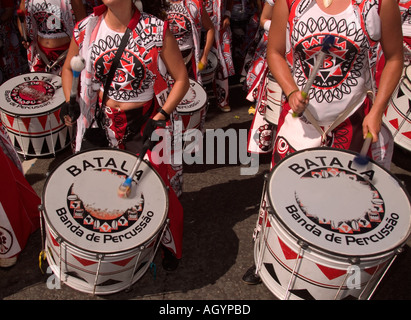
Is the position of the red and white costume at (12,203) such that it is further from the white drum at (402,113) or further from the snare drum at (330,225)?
the white drum at (402,113)

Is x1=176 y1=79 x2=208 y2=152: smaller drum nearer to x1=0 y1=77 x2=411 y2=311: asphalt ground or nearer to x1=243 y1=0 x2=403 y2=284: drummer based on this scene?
x1=0 y1=77 x2=411 y2=311: asphalt ground

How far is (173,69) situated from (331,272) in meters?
1.43

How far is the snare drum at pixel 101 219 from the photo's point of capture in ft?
7.08

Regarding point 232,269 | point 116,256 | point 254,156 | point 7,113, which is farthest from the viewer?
point 254,156

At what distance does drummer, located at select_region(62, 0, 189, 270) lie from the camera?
7.87 ft

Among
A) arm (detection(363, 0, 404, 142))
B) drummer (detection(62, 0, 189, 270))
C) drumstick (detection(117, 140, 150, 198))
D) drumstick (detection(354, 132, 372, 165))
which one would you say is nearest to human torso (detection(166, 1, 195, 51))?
drummer (detection(62, 0, 189, 270))

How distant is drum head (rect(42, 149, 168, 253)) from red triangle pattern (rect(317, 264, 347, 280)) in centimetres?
84

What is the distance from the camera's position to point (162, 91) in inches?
102

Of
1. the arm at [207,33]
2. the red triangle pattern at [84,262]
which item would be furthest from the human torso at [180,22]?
the red triangle pattern at [84,262]

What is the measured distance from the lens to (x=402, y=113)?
4016 mm

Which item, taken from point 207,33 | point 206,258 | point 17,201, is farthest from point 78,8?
point 206,258
